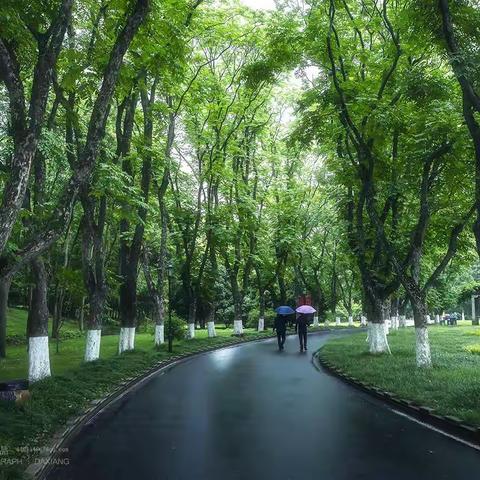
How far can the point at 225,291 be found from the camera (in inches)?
2144

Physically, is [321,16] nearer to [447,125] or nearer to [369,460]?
[447,125]

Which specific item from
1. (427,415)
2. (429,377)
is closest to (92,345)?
(429,377)

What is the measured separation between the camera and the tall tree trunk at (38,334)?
13.1 meters

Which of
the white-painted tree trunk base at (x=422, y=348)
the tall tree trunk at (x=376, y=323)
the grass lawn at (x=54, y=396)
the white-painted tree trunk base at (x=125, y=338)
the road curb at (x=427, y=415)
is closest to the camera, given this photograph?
the grass lawn at (x=54, y=396)

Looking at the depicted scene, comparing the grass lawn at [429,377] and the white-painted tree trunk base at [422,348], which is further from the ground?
the white-painted tree trunk base at [422,348]

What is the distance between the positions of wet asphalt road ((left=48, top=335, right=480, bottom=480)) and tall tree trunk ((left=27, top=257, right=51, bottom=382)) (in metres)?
2.53

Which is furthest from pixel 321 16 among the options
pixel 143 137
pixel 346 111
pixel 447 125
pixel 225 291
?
pixel 225 291

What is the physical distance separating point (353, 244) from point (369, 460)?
14856mm

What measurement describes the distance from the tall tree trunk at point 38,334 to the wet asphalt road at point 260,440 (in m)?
2.53

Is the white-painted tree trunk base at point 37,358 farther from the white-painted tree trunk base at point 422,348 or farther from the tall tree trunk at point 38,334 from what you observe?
the white-painted tree trunk base at point 422,348

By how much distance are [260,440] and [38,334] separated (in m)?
7.43

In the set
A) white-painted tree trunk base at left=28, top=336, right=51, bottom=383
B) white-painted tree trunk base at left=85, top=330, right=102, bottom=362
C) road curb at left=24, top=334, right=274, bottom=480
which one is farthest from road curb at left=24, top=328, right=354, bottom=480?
white-painted tree trunk base at left=28, top=336, right=51, bottom=383

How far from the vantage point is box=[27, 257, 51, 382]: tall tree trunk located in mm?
13062

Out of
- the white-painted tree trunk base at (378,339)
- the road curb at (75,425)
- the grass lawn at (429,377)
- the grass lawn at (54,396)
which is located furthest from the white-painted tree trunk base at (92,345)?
the white-painted tree trunk base at (378,339)
